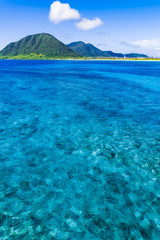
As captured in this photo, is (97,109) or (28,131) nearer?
(28,131)

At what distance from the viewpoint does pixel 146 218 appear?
28.8 feet

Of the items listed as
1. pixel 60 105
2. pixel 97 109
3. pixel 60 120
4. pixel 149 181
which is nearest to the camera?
pixel 149 181

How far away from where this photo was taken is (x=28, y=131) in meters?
18.6

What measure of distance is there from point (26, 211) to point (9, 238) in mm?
1497

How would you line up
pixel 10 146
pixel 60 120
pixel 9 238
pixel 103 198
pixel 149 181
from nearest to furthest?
pixel 9 238
pixel 103 198
pixel 149 181
pixel 10 146
pixel 60 120

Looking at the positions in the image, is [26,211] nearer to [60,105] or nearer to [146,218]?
[146,218]

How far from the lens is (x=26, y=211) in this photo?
29.5 feet

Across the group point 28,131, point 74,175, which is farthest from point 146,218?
point 28,131

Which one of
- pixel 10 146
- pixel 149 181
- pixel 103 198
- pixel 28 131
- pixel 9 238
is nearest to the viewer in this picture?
pixel 9 238

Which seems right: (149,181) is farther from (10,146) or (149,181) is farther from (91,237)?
(10,146)

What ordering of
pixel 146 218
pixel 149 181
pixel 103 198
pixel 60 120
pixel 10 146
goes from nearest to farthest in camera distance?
pixel 146 218
pixel 103 198
pixel 149 181
pixel 10 146
pixel 60 120

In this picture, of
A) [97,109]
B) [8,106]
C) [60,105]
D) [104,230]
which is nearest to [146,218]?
[104,230]

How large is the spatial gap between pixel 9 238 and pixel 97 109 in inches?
841

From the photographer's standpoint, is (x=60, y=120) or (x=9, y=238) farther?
(x=60, y=120)
